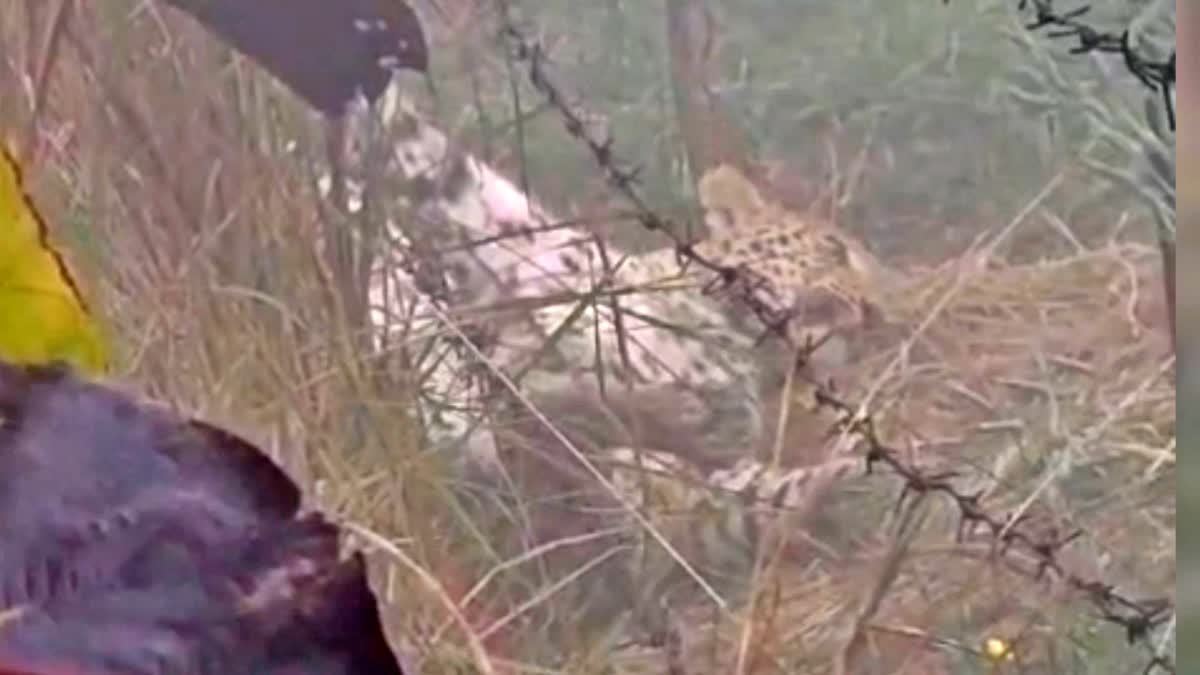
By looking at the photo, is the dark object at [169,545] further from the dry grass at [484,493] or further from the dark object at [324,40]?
the dark object at [324,40]

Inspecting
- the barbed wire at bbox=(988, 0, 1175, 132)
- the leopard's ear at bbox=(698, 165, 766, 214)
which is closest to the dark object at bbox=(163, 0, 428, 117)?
the leopard's ear at bbox=(698, 165, 766, 214)

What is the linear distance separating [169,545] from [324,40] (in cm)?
29

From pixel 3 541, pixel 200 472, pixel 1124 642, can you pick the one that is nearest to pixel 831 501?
pixel 1124 642

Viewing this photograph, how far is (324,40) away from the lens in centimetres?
86

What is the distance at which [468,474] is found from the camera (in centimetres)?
88

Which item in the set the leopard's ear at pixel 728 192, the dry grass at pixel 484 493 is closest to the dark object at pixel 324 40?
the dry grass at pixel 484 493

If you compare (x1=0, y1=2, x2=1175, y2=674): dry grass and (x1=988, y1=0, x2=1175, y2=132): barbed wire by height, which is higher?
(x1=988, y1=0, x2=1175, y2=132): barbed wire

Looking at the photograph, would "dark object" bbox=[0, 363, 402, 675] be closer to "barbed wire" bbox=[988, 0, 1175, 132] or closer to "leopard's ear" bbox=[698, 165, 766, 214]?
"leopard's ear" bbox=[698, 165, 766, 214]

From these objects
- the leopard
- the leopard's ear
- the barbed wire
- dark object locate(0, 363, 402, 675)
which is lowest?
dark object locate(0, 363, 402, 675)

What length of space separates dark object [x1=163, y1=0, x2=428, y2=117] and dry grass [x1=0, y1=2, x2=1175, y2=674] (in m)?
0.01

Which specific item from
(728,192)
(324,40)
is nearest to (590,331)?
(728,192)

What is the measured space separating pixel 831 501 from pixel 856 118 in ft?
0.66

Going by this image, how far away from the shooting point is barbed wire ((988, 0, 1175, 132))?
0.83 m

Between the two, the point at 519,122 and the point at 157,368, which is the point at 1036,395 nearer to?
the point at 519,122
